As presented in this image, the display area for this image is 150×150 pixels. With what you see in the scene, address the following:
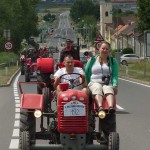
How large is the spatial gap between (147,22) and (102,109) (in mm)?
89064

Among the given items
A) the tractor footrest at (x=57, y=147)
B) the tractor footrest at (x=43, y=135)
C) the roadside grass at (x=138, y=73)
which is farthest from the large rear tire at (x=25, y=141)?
the roadside grass at (x=138, y=73)

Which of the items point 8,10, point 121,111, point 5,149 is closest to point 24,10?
point 8,10

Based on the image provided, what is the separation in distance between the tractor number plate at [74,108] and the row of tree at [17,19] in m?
73.2

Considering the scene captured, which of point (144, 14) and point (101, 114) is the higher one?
point (144, 14)

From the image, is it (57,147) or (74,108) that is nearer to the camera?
(74,108)

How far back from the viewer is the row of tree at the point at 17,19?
86750 millimetres

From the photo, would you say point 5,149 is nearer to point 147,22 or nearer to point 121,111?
point 121,111

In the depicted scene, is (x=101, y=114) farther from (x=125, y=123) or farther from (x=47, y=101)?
(x=125, y=123)

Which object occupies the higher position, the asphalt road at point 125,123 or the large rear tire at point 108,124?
the large rear tire at point 108,124

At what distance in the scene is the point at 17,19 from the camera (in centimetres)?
9338

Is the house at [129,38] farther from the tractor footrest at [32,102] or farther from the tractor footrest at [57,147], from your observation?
the tractor footrest at [57,147]

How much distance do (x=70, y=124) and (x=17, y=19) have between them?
84.6 meters

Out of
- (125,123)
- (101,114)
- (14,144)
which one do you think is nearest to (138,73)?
(125,123)

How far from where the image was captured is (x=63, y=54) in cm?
1847
